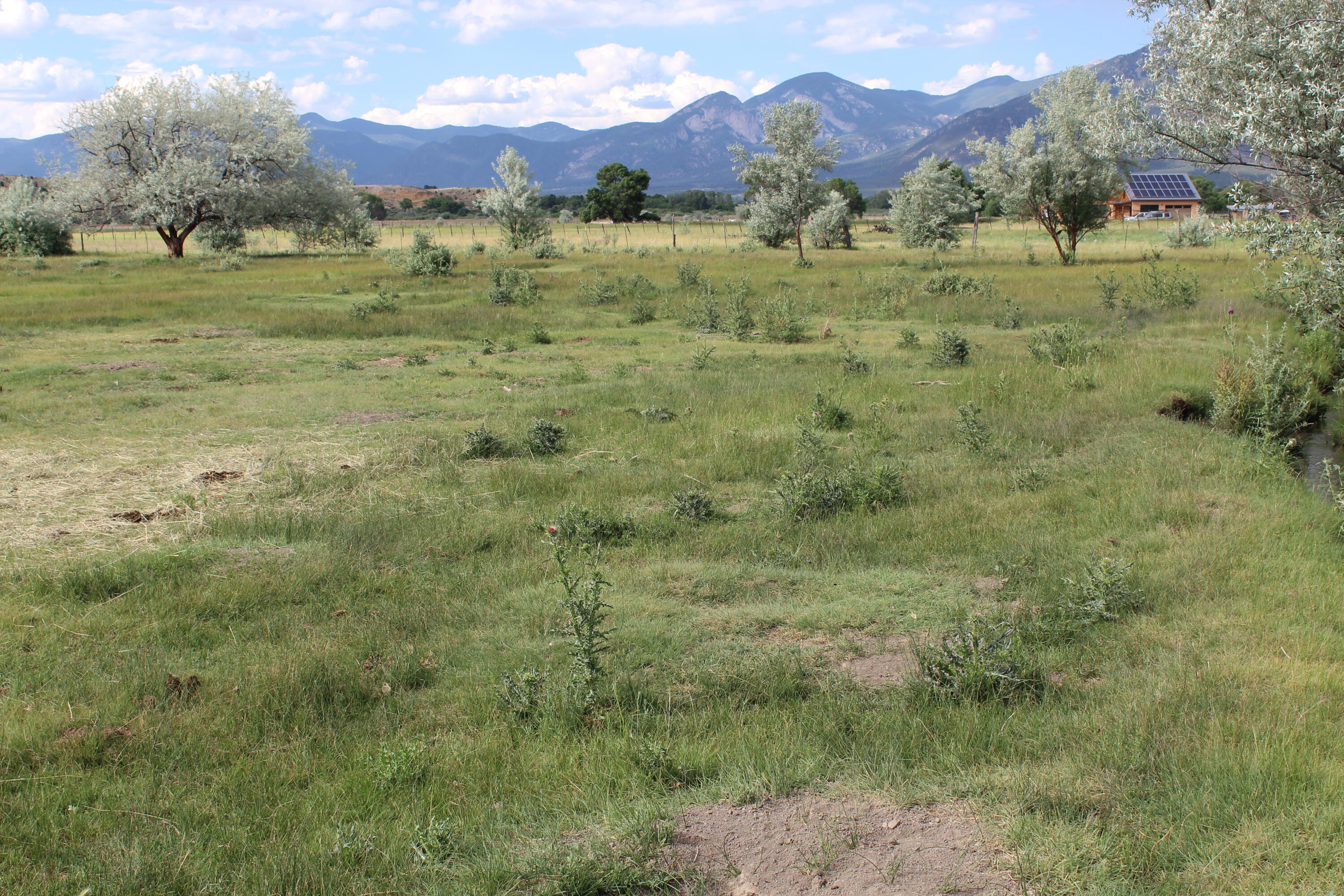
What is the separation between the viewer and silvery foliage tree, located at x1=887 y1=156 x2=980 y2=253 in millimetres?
45812

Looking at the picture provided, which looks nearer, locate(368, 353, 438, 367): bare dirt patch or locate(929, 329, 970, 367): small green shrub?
locate(929, 329, 970, 367): small green shrub

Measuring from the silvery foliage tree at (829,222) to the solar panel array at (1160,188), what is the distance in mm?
40721

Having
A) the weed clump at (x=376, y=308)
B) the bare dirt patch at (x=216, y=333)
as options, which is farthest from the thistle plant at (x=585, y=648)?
the weed clump at (x=376, y=308)

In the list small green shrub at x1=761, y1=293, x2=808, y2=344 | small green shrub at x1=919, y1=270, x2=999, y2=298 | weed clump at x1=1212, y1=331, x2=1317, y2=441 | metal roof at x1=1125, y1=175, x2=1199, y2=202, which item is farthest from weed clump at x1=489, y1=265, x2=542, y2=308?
metal roof at x1=1125, y1=175, x2=1199, y2=202

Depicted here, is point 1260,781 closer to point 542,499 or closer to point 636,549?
point 636,549

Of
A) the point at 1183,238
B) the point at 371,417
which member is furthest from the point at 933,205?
the point at 371,417

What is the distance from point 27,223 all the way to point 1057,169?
5056cm

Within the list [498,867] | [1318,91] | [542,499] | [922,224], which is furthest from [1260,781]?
[922,224]

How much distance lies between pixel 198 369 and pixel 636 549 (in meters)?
11.0

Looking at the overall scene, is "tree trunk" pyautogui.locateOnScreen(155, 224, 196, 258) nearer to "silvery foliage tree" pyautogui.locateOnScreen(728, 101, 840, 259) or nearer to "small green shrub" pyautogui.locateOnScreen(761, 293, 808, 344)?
"silvery foliage tree" pyautogui.locateOnScreen(728, 101, 840, 259)

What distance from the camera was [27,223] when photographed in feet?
147

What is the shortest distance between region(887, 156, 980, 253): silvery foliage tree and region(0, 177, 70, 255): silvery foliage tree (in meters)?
43.8

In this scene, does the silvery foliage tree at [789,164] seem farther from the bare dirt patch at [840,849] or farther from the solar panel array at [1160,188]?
the solar panel array at [1160,188]

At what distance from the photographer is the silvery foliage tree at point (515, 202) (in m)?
47.3
